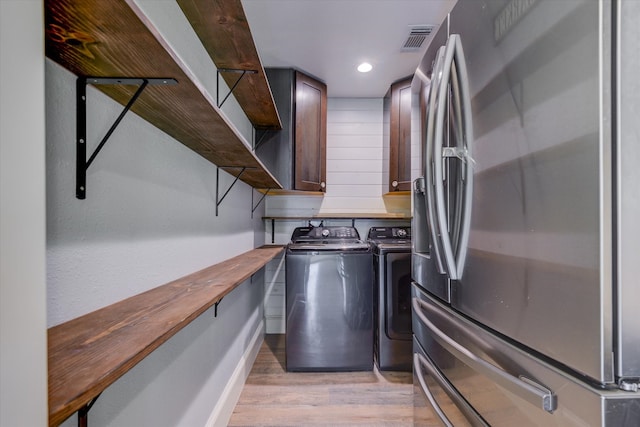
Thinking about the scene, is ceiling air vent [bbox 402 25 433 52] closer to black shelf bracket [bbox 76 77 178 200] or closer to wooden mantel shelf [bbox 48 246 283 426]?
black shelf bracket [bbox 76 77 178 200]

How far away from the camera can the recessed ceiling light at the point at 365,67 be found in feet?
7.29

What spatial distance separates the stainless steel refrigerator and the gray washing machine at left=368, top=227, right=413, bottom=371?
1178 mm

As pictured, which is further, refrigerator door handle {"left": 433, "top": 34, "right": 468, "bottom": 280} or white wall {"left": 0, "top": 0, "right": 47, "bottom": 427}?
refrigerator door handle {"left": 433, "top": 34, "right": 468, "bottom": 280}

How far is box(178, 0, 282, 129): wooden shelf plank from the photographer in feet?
3.65

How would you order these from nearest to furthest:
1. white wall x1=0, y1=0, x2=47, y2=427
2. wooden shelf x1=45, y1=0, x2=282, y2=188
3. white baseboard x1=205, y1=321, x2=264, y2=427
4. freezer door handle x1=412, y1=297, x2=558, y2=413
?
white wall x1=0, y1=0, x2=47, y2=427
wooden shelf x1=45, y1=0, x2=282, y2=188
freezer door handle x1=412, y1=297, x2=558, y2=413
white baseboard x1=205, y1=321, x2=264, y2=427

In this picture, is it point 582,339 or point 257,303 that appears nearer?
point 582,339

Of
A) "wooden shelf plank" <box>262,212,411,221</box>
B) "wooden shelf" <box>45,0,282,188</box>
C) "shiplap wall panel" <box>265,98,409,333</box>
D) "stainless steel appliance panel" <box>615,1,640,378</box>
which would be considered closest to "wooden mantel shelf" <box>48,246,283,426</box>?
"wooden shelf" <box>45,0,282,188</box>

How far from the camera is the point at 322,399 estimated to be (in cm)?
183

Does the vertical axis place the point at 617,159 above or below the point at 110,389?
above

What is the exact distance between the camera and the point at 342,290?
214 centimetres

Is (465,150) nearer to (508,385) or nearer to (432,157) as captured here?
(432,157)

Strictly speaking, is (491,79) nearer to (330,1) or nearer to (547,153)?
(547,153)

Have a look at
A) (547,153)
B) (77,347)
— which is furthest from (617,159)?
(77,347)

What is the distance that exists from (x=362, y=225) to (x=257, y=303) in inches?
48.8
